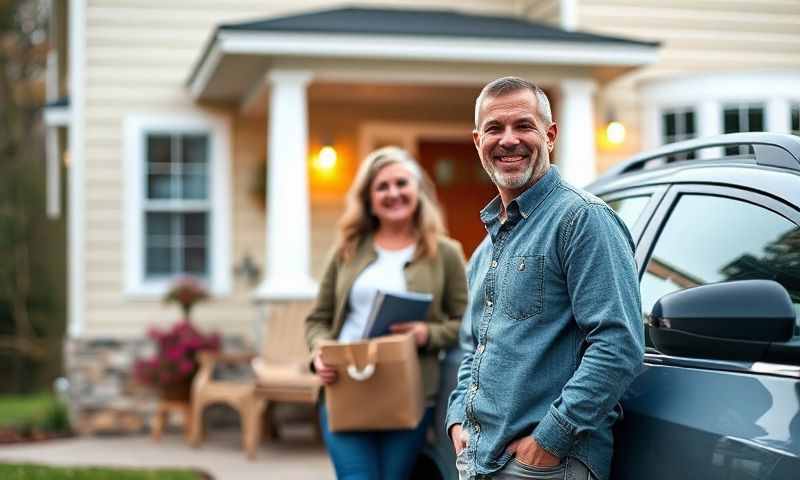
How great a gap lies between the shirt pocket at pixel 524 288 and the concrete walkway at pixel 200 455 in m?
5.71

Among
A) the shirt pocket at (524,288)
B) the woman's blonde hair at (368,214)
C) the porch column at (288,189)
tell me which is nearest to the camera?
the shirt pocket at (524,288)

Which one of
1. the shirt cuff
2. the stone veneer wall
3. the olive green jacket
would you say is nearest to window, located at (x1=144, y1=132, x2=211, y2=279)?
the stone veneer wall

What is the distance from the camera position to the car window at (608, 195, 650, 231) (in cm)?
321

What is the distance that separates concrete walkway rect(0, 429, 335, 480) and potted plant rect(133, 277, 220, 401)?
544mm

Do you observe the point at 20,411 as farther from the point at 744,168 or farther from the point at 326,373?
the point at 744,168

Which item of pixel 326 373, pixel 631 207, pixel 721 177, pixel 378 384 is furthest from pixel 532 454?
pixel 326 373

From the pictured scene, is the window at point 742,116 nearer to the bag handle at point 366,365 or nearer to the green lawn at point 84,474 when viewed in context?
the green lawn at point 84,474

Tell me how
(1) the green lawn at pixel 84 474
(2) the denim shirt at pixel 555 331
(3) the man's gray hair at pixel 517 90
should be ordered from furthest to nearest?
1. (1) the green lawn at pixel 84 474
2. (3) the man's gray hair at pixel 517 90
3. (2) the denim shirt at pixel 555 331

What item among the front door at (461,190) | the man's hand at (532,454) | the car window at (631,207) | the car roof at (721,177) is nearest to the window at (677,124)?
the front door at (461,190)

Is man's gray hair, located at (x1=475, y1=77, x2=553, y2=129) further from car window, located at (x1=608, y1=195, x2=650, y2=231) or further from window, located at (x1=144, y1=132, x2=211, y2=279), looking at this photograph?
window, located at (x1=144, y1=132, x2=211, y2=279)

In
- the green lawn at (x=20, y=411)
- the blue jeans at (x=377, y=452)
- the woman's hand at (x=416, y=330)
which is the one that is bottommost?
the green lawn at (x=20, y=411)

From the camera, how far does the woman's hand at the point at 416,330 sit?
4.22 meters

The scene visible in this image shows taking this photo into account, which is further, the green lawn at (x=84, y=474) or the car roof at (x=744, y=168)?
the green lawn at (x=84, y=474)

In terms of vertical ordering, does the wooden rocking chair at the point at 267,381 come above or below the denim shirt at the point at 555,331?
below
